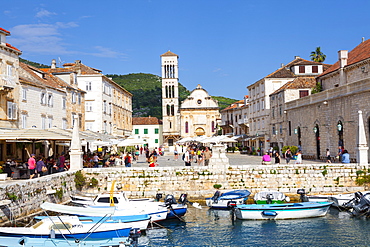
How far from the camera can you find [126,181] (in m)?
25.8

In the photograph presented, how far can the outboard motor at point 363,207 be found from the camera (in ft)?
65.9

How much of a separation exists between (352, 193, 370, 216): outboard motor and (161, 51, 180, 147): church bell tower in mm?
78166

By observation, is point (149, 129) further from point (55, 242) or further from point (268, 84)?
point (55, 242)

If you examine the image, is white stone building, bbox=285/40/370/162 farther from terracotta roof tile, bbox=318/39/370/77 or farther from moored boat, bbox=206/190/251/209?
moored boat, bbox=206/190/251/209

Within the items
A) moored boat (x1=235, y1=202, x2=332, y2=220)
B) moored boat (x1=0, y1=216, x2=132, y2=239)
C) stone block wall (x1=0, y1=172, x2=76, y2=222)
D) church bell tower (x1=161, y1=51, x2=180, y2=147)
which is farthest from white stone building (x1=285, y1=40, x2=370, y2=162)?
church bell tower (x1=161, y1=51, x2=180, y2=147)

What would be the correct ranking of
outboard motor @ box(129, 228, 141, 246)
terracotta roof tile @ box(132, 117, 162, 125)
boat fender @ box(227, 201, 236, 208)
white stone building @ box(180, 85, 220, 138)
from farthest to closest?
terracotta roof tile @ box(132, 117, 162, 125) < white stone building @ box(180, 85, 220, 138) < boat fender @ box(227, 201, 236, 208) < outboard motor @ box(129, 228, 141, 246)

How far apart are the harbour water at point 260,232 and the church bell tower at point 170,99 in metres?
78.0

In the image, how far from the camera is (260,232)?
59.6ft

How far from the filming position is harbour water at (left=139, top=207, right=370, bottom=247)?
16500 millimetres

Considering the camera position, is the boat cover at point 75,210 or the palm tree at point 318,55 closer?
the boat cover at point 75,210

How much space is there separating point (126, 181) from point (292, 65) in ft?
127

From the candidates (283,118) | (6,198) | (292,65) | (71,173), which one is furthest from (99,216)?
(292,65)

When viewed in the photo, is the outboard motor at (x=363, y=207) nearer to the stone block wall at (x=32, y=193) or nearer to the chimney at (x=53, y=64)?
the stone block wall at (x=32, y=193)

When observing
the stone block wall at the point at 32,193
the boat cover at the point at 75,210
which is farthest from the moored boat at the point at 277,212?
the stone block wall at the point at 32,193
